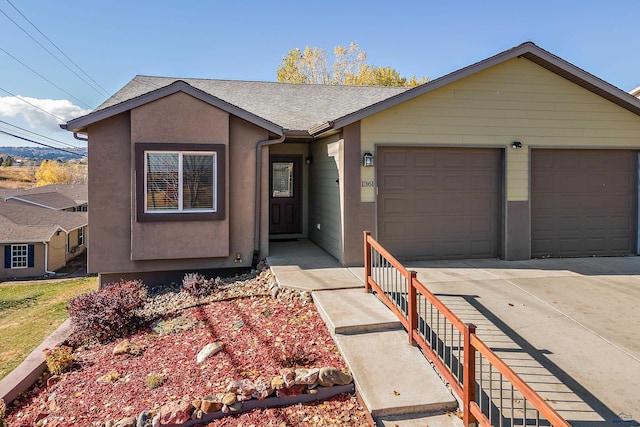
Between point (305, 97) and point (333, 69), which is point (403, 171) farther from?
point (333, 69)

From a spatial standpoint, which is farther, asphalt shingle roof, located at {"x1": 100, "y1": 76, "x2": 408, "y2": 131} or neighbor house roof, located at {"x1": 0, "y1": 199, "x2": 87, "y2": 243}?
neighbor house roof, located at {"x1": 0, "y1": 199, "x2": 87, "y2": 243}

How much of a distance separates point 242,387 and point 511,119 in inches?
303

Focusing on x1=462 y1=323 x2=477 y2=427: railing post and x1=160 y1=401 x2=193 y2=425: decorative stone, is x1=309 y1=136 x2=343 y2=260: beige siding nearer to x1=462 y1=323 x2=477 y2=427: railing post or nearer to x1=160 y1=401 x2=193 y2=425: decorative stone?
x1=160 y1=401 x2=193 y2=425: decorative stone

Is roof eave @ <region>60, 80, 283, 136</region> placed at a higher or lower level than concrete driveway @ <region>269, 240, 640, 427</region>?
higher

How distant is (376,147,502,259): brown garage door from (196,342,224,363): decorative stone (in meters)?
4.43

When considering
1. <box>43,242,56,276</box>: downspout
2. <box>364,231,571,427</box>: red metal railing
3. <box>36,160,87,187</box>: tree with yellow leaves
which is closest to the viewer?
<box>364,231,571,427</box>: red metal railing

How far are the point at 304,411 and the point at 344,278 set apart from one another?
10.9 feet

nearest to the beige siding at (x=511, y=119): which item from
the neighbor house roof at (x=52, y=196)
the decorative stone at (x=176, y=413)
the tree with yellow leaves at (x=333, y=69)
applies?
the decorative stone at (x=176, y=413)

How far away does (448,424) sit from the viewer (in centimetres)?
346

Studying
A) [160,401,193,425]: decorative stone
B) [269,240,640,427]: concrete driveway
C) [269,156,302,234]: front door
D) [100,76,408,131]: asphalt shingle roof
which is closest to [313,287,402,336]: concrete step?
[269,240,640,427]: concrete driveway

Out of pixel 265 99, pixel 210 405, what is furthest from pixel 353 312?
pixel 265 99

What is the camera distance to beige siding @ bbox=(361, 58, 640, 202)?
8250 millimetres

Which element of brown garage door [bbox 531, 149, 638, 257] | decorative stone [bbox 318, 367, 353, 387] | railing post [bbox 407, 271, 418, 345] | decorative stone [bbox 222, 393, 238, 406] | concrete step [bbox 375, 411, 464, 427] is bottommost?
concrete step [bbox 375, 411, 464, 427]

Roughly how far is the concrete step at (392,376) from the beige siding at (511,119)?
3856mm
